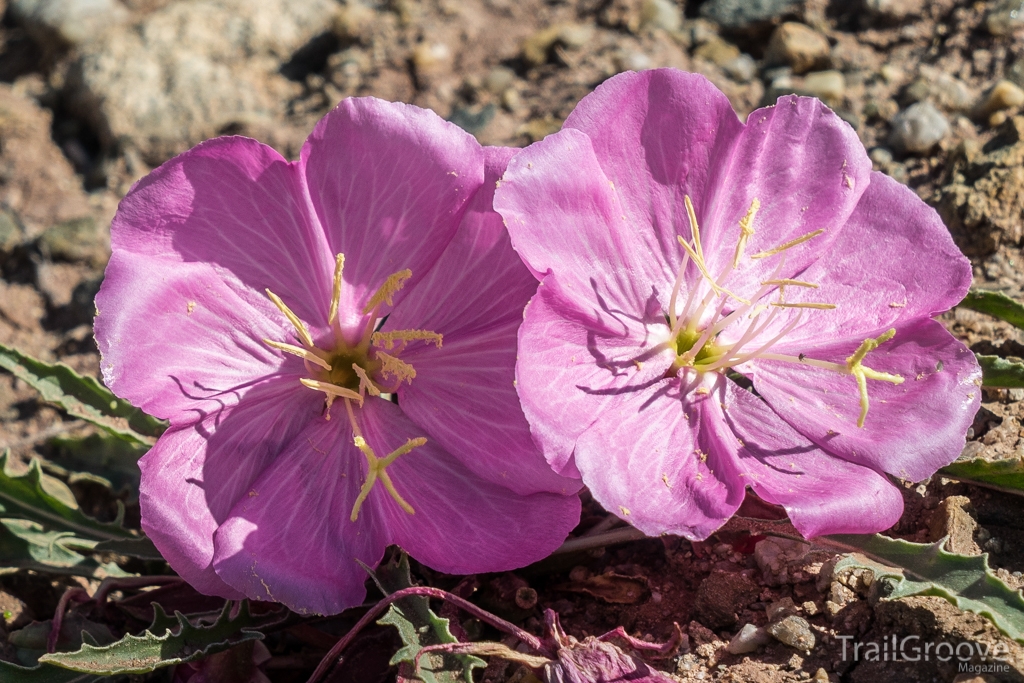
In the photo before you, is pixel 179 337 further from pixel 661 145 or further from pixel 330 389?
pixel 661 145

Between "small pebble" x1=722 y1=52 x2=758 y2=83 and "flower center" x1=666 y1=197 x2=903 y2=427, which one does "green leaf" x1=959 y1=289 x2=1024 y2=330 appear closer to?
"flower center" x1=666 y1=197 x2=903 y2=427

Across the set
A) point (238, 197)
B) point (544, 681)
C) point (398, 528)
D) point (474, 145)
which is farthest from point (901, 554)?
point (238, 197)

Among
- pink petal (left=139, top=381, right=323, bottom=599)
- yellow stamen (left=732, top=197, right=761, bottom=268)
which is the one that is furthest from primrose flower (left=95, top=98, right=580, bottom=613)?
yellow stamen (left=732, top=197, right=761, bottom=268)

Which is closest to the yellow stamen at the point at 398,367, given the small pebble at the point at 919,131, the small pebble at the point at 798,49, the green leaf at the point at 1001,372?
the green leaf at the point at 1001,372

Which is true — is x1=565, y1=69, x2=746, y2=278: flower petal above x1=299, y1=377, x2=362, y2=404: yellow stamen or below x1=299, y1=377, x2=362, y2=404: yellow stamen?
above

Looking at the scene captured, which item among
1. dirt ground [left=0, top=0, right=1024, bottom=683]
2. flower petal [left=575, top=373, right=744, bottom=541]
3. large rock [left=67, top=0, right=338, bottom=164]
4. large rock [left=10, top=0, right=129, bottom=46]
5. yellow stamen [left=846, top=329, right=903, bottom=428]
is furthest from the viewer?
large rock [left=10, top=0, right=129, bottom=46]

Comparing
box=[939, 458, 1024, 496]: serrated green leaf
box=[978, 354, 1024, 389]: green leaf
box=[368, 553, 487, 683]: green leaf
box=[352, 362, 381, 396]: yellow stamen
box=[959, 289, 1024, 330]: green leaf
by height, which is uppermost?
box=[352, 362, 381, 396]: yellow stamen

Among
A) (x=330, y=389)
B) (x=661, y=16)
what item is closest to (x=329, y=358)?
(x=330, y=389)
